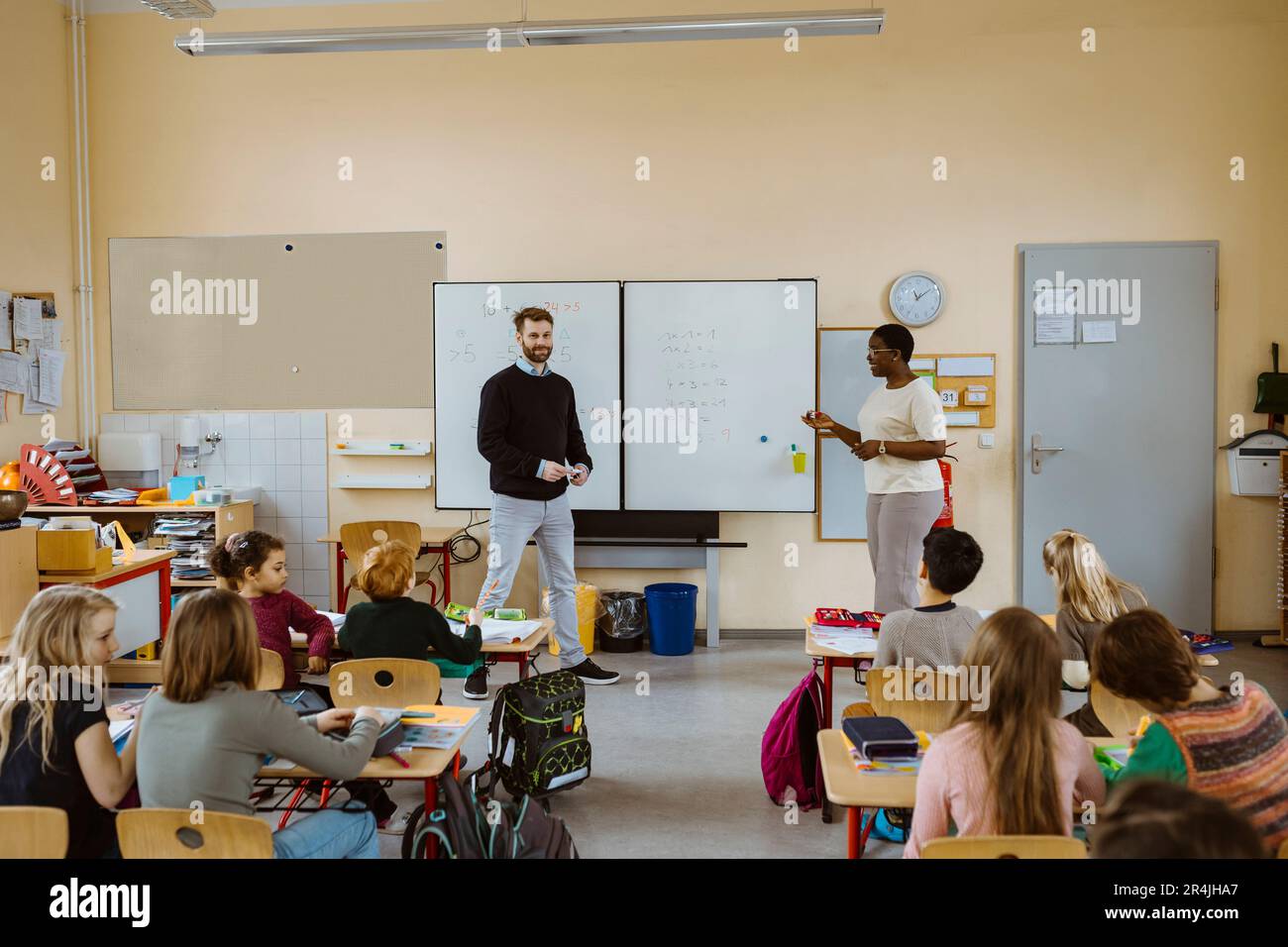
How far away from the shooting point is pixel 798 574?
222 inches

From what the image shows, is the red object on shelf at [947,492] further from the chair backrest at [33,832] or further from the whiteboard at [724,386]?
the chair backrest at [33,832]

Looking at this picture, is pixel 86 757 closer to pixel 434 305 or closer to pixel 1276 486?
pixel 434 305

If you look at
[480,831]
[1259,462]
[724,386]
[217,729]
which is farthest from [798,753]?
[1259,462]

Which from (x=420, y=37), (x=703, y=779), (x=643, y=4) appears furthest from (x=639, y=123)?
(x=703, y=779)

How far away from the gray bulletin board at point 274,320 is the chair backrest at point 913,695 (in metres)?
3.91

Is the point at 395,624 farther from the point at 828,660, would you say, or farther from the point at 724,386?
Result: the point at 724,386

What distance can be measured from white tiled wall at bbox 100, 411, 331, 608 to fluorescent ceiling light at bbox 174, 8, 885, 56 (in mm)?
2086

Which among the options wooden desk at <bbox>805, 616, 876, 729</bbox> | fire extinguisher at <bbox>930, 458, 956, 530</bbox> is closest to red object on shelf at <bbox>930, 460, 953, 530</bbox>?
fire extinguisher at <bbox>930, 458, 956, 530</bbox>

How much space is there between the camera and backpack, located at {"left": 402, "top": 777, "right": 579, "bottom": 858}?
2.12m

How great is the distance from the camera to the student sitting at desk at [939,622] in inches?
102

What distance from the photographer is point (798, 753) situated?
3.18 m

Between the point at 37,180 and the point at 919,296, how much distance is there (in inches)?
206

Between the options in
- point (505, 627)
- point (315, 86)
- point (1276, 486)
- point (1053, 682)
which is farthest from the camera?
point (315, 86)

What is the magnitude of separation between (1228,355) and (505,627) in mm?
4565
